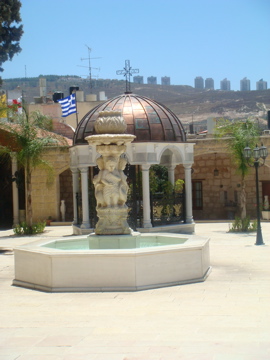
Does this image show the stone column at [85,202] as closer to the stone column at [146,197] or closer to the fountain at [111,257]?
the stone column at [146,197]

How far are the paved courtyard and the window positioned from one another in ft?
57.6

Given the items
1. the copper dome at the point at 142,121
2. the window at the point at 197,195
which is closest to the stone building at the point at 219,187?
the window at the point at 197,195

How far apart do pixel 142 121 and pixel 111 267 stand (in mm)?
9733

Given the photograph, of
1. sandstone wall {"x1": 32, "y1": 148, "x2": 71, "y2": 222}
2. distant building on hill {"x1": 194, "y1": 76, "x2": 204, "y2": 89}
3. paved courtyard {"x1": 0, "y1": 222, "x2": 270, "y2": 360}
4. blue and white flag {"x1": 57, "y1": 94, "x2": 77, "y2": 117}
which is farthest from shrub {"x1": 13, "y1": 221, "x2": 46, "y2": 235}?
distant building on hill {"x1": 194, "y1": 76, "x2": 204, "y2": 89}

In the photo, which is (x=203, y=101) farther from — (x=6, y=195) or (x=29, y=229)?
(x=29, y=229)

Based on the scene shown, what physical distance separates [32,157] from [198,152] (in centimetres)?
806

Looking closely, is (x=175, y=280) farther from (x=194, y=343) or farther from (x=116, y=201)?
(x=194, y=343)

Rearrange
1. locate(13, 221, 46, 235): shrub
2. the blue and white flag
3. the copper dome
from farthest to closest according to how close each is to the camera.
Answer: the blue and white flag < locate(13, 221, 46, 235): shrub < the copper dome

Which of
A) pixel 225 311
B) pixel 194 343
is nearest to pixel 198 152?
pixel 225 311

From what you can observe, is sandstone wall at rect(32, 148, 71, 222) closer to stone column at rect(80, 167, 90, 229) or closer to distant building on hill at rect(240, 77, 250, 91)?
stone column at rect(80, 167, 90, 229)

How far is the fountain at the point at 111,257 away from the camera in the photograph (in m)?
11.1

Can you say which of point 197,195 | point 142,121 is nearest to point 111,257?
point 142,121

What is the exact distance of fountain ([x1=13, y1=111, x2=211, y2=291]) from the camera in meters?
11.1

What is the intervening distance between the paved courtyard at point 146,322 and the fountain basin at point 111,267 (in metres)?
0.26
